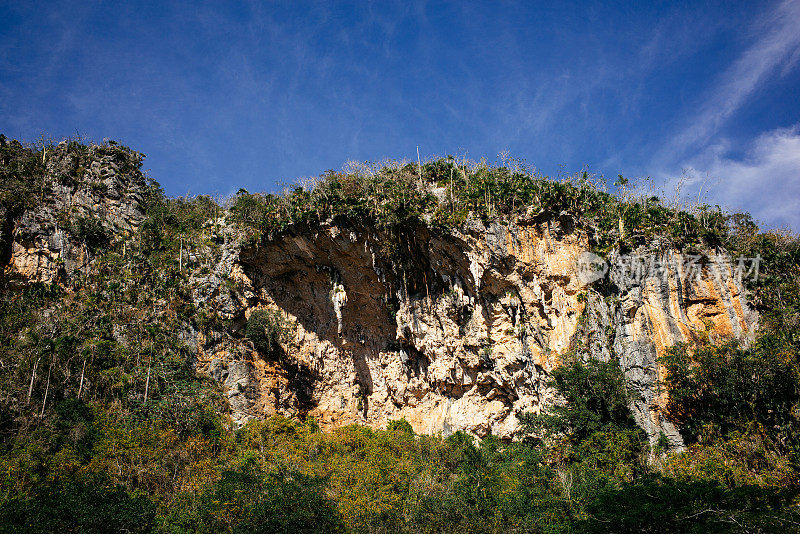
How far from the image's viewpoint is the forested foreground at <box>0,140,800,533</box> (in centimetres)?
1520

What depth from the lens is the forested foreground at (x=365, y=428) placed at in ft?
49.9

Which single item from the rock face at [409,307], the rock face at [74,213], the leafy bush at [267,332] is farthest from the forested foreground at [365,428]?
the rock face at [409,307]

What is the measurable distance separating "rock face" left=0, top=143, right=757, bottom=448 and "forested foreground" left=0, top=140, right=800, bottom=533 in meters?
0.91

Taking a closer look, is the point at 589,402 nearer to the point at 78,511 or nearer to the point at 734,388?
the point at 734,388

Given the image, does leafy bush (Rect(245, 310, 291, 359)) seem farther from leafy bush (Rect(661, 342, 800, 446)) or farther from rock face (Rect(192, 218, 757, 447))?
leafy bush (Rect(661, 342, 800, 446))

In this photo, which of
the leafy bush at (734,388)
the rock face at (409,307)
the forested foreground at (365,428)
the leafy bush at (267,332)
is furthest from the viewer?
the leafy bush at (267,332)

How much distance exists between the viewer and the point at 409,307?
91.7ft

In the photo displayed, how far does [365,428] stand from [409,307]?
24.4 ft

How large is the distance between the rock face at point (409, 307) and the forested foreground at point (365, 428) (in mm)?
910

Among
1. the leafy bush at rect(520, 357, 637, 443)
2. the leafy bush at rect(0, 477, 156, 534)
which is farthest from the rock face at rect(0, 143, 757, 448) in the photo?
the leafy bush at rect(0, 477, 156, 534)

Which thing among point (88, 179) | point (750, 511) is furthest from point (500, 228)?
point (88, 179)

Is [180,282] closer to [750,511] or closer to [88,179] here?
[88,179]

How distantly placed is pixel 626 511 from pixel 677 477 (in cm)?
452

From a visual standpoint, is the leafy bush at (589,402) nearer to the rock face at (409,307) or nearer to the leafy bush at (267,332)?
the rock face at (409,307)
